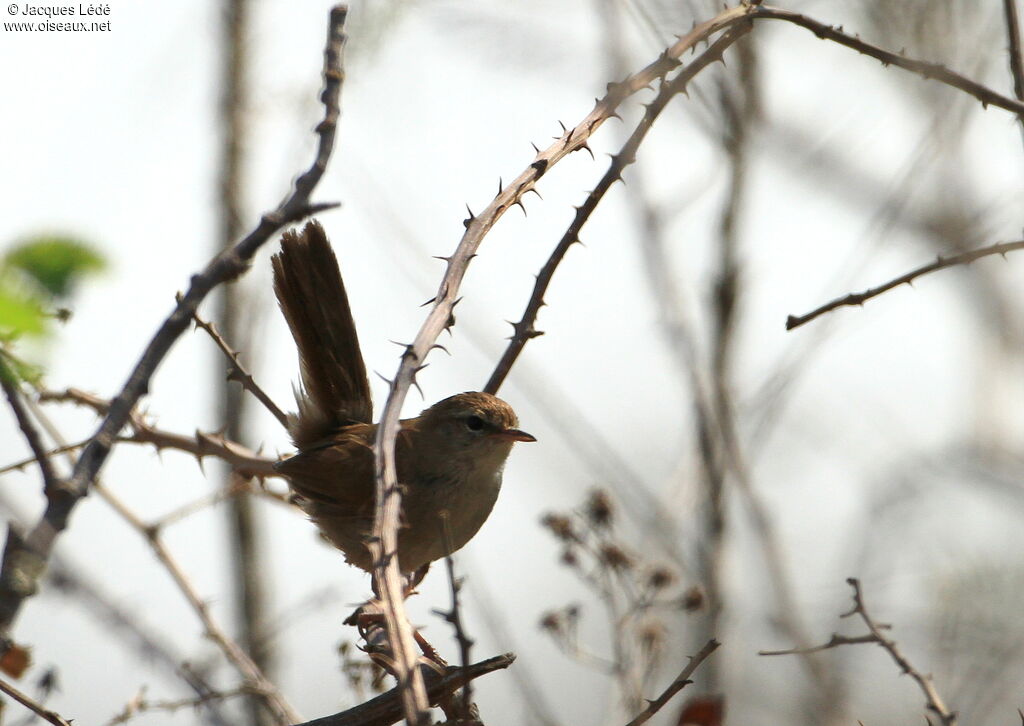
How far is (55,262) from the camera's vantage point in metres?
1.17

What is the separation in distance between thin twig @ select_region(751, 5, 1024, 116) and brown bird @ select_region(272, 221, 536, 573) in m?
1.23

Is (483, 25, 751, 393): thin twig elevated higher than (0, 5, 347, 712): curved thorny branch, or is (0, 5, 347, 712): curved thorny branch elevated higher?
(483, 25, 751, 393): thin twig

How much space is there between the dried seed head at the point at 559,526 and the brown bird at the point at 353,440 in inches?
7.1

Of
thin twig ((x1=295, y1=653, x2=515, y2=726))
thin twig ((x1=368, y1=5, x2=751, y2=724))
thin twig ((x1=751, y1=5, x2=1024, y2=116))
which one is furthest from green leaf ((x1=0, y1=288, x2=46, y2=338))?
thin twig ((x1=751, y1=5, x2=1024, y2=116))

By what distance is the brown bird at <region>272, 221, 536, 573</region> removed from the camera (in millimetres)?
2850

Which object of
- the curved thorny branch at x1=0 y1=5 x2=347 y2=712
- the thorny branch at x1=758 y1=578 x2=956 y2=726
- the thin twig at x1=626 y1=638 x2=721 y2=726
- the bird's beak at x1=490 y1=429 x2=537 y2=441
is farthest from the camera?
the bird's beak at x1=490 y1=429 x2=537 y2=441

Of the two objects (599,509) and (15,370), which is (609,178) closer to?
(15,370)

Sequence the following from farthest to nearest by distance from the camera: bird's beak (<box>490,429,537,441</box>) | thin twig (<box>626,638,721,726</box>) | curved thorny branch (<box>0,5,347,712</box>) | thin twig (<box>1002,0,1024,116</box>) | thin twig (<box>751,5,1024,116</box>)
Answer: bird's beak (<box>490,429,537,441</box>)
thin twig (<box>1002,0,1024,116</box>)
thin twig (<box>751,5,1024,116</box>)
thin twig (<box>626,638,721,726</box>)
curved thorny branch (<box>0,5,347,712</box>)

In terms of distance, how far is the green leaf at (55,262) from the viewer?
3.78 feet

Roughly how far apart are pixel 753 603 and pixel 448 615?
602cm

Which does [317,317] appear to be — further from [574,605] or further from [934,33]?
[934,33]

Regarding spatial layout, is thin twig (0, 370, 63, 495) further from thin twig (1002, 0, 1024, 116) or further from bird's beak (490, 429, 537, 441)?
bird's beak (490, 429, 537, 441)

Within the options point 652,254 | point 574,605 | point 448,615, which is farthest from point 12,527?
point 652,254

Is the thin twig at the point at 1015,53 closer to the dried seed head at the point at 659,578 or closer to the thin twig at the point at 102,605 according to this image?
the dried seed head at the point at 659,578
